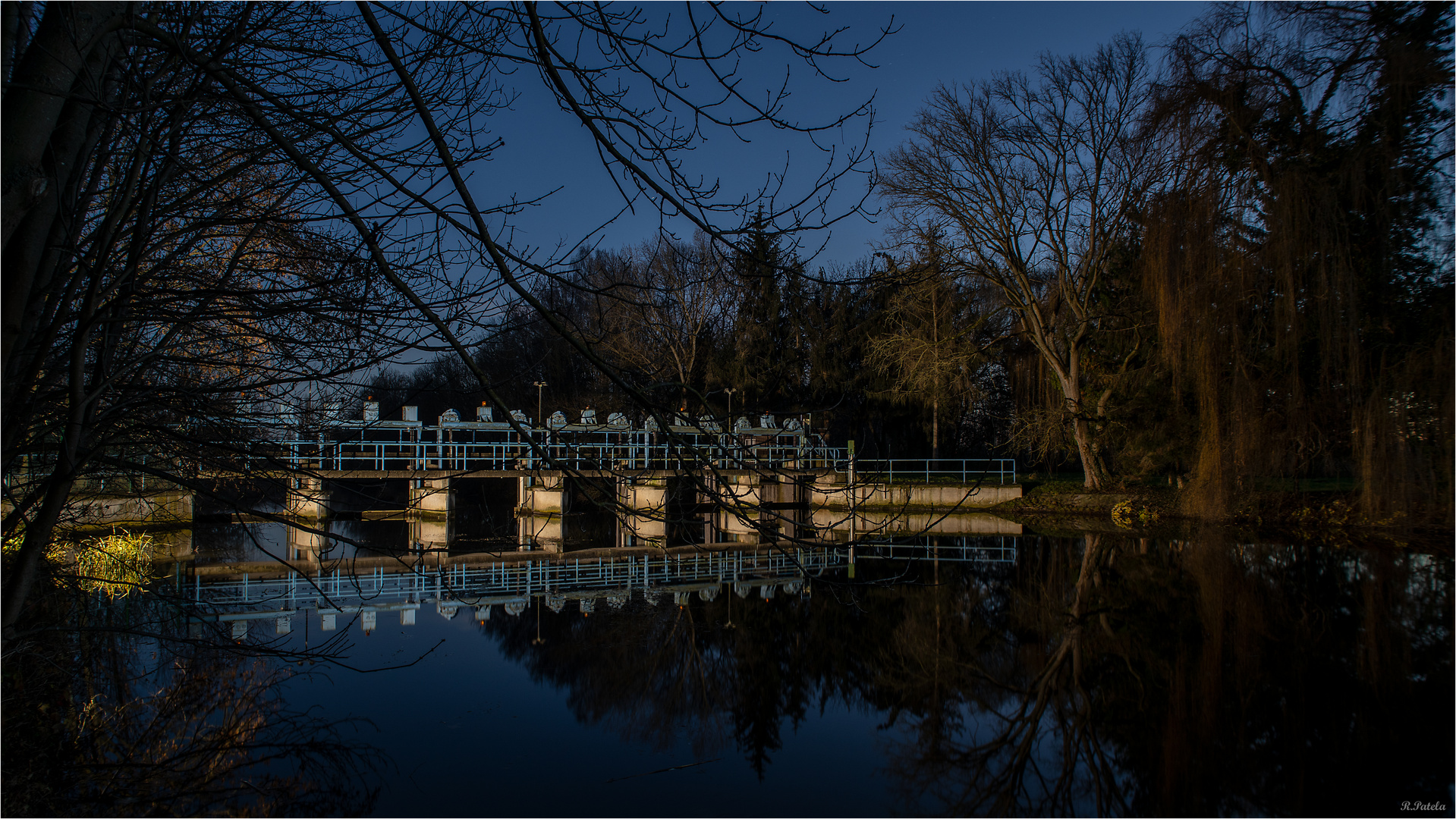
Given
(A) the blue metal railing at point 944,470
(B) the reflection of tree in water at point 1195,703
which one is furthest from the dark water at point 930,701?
(A) the blue metal railing at point 944,470

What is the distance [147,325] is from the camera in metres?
3.39

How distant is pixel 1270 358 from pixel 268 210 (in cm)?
1183

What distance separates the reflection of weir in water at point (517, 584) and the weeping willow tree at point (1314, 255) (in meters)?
4.01

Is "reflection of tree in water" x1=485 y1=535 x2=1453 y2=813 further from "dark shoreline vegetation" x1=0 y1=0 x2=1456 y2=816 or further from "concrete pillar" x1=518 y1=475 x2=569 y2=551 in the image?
"concrete pillar" x1=518 y1=475 x2=569 y2=551

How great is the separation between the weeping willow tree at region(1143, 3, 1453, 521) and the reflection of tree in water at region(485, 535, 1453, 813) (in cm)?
170

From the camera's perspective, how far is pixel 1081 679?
603 cm

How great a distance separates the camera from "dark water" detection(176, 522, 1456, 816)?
440 cm

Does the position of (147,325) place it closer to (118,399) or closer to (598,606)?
(118,399)

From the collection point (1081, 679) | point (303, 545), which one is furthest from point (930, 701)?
point (303, 545)

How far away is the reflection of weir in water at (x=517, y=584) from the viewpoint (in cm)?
802

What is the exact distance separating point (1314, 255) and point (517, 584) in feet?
33.4

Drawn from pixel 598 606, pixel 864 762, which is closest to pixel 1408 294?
pixel 864 762

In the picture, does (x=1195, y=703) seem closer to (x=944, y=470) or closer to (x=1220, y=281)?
(x=1220, y=281)

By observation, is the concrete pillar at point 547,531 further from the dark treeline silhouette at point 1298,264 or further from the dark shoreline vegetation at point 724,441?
the dark treeline silhouette at point 1298,264
